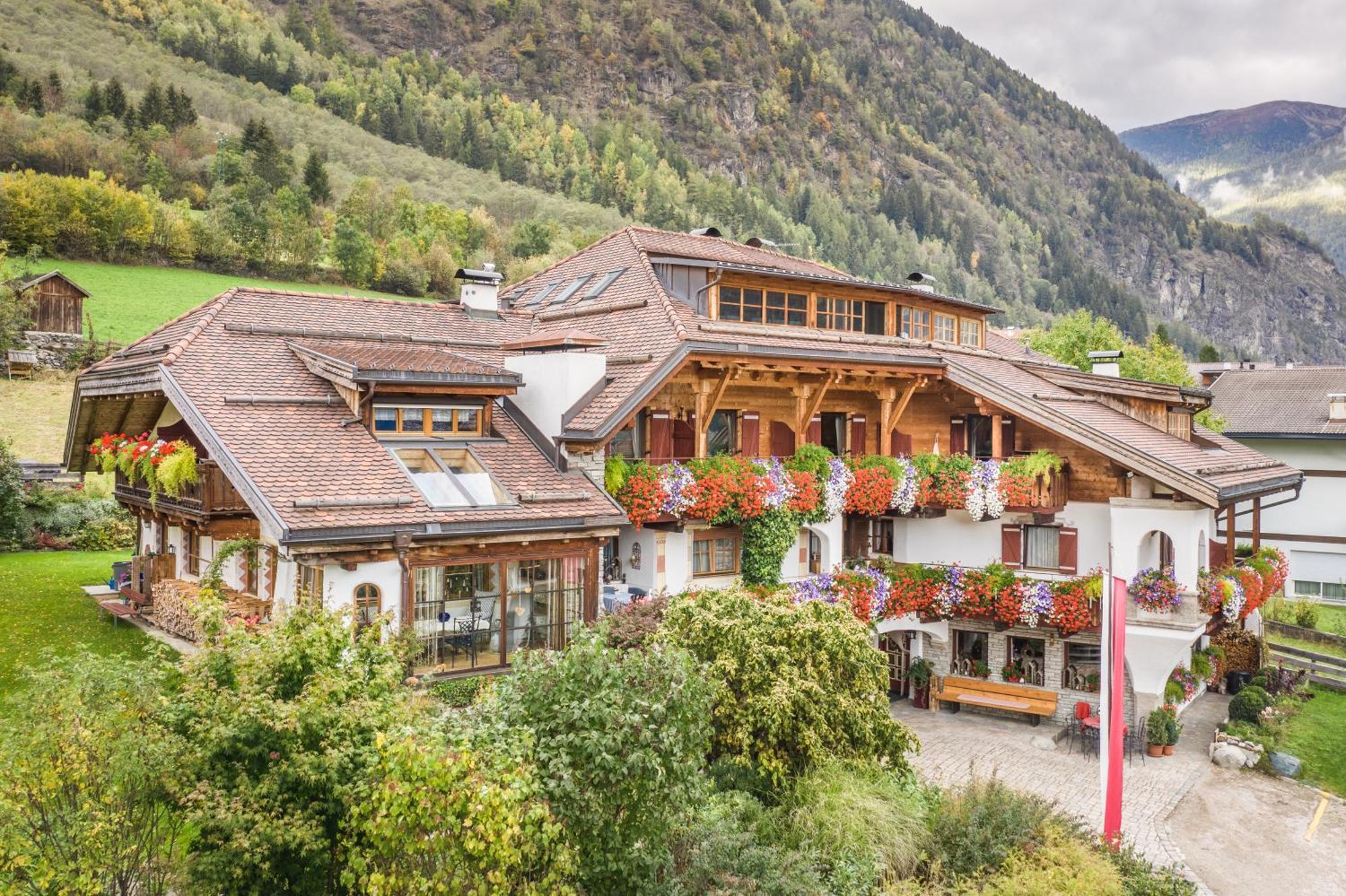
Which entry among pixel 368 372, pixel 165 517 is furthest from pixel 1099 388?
pixel 165 517

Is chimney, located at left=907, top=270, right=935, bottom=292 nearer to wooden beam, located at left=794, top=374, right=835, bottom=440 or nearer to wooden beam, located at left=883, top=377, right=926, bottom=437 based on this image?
wooden beam, located at left=883, top=377, right=926, bottom=437

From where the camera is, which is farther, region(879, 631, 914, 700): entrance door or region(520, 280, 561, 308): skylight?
region(520, 280, 561, 308): skylight

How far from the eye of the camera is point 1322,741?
2422cm

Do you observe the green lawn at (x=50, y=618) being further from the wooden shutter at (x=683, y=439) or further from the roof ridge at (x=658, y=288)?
the roof ridge at (x=658, y=288)

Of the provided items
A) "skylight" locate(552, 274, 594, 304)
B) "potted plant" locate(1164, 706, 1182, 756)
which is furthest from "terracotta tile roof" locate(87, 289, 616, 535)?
"potted plant" locate(1164, 706, 1182, 756)

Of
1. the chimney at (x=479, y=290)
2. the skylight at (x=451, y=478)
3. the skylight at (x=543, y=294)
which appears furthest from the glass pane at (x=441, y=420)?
the skylight at (x=543, y=294)

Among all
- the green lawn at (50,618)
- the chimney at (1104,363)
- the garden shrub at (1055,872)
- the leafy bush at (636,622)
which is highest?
the chimney at (1104,363)

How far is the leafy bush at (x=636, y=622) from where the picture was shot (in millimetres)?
16453

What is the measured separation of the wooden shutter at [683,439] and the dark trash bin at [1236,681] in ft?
59.3

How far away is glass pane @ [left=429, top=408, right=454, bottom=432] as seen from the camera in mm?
18781

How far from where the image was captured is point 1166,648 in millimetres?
22969

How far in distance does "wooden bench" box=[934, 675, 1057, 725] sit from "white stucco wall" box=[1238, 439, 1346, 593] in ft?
76.8

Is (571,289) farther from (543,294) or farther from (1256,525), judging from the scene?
(1256,525)

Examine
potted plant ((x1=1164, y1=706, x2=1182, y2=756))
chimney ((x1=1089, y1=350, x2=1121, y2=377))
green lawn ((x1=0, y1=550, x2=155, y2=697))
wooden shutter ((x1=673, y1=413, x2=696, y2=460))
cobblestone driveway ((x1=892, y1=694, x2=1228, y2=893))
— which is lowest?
cobblestone driveway ((x1=892, y1=694, x2=1228, y2=893))
